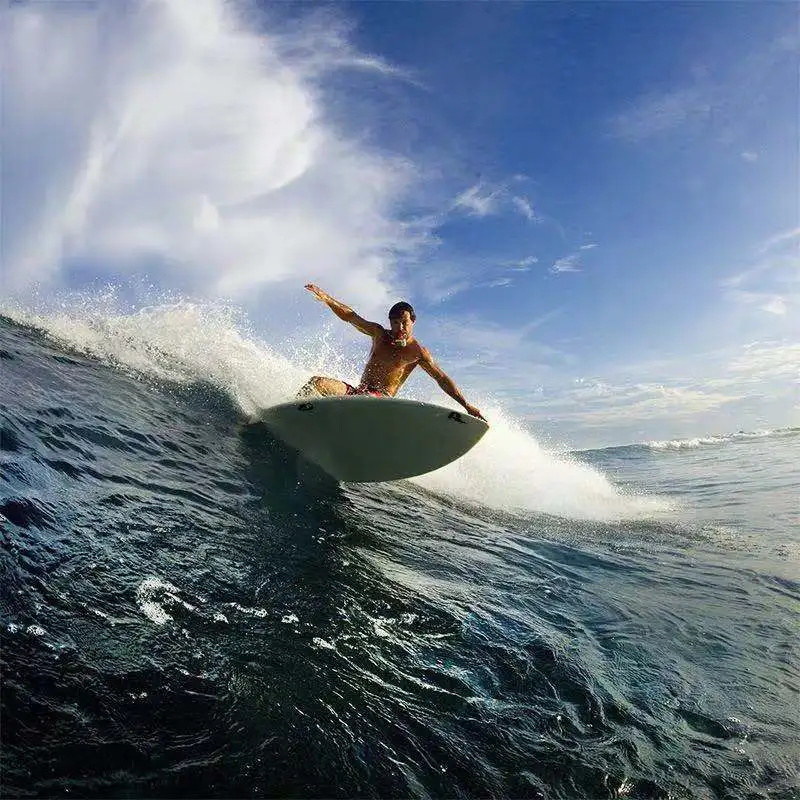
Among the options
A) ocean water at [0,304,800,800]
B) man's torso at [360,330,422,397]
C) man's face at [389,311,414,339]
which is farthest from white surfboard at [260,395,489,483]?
man's face at [389,311,414,339]

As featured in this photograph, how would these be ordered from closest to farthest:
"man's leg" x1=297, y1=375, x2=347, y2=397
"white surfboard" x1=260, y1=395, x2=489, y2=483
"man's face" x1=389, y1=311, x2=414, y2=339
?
1. "white surfboard" x1=260, y1=395, x2=489, y2=483
2. "man's leg" x1=297, y1=375, x2=347, y2=397
3. "man's face" x1=389, y1=311, x2=414, y2=339

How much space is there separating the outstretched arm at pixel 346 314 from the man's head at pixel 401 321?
288 mm

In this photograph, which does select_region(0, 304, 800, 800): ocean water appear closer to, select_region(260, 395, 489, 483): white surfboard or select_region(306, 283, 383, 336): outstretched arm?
select_region(260, 395, 489, 483): white surfboard

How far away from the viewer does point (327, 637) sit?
3.35 metres

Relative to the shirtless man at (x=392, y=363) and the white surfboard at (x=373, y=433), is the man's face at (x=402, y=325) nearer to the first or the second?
the shirtless man at (x=392, y=363)

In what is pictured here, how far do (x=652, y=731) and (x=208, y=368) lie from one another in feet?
31.3

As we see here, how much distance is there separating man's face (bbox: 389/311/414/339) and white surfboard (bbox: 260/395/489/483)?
1566 millimetres

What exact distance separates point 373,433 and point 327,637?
3.60 m

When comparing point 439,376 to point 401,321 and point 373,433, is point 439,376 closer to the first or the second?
point 401,321

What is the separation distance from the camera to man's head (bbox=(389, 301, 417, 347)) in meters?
7.75

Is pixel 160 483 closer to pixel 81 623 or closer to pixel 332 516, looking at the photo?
pixel 332 516

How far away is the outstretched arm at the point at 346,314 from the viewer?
26.7 feet

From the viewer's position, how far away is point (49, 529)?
3.68 m

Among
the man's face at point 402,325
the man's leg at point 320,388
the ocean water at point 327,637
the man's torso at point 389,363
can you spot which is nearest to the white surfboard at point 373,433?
the ocean water at point 327,637
